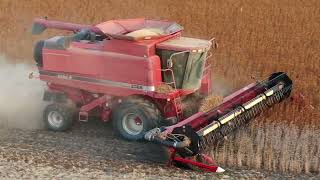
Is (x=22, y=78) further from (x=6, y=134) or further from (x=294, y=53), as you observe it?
(x=294, y=53)

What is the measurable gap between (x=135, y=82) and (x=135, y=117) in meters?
0.58

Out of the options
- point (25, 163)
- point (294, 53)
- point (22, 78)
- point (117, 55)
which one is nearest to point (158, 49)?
point (117, 55)

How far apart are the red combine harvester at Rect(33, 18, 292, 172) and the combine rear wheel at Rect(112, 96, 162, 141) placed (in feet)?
0.05

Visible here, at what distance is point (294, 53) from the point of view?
14.2 meters

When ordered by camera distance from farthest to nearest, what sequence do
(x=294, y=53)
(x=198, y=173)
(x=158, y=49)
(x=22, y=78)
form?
(x=294, y=53)
(x=22, y=78)
(x=158, y=49)
(x=198, y=173)

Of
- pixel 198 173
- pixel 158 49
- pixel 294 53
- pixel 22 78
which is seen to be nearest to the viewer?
pixel 198 173

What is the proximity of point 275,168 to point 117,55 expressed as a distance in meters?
3.12

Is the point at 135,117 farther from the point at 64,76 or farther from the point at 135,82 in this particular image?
the point at 64,76

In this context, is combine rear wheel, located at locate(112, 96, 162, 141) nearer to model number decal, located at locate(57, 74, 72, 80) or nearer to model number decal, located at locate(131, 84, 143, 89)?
model number decal, located at locate(131, 84, 143, 89)

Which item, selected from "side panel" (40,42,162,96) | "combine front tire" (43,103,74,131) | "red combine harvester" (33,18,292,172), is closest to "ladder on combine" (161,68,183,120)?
"red combine harvester" (33,18,292,172)

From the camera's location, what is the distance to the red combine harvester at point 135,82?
9758 mm

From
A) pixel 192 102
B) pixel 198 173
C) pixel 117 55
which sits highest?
pixel 117 55

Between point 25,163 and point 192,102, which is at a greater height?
point 192,102

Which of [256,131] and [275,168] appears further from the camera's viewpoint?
[256,131]
